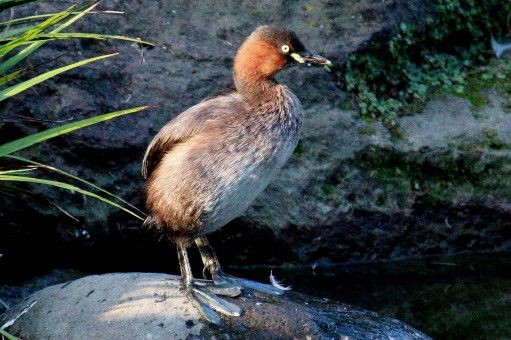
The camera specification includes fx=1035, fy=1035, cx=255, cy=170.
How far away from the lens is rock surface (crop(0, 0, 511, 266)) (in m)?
7.47

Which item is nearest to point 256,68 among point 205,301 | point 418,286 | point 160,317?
point 205,301

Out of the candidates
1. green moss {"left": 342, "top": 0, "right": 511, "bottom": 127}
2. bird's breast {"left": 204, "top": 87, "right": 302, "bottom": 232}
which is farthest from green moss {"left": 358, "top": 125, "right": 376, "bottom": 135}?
bird's breast {"left": 204, "top": 87, "right": 302, "bottom": 232}

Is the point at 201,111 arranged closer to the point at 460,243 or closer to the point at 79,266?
the point at 79,266

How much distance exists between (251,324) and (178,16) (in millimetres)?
3355

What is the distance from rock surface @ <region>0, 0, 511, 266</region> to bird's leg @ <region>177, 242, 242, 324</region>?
1.62 metres

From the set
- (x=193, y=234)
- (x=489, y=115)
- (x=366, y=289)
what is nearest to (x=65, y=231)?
(x=193, y=234)

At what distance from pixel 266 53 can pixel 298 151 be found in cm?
179

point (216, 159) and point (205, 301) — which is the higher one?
point (216, 159)

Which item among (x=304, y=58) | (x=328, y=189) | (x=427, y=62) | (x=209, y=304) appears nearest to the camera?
(x=209, y=304)

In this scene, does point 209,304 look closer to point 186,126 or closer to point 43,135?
point 186,126

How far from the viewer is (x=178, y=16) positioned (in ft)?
27.2

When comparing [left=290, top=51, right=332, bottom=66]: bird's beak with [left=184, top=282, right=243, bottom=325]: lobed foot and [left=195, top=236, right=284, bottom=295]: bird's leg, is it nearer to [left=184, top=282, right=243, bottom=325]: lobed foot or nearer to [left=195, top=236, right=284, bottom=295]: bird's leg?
[left=195, top=236, right=284, bottom=295]: bird's leg

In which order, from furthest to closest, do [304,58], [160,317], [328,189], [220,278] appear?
[328,189], [304,58], [220,278], [160,317]

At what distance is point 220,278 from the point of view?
6.27 m
